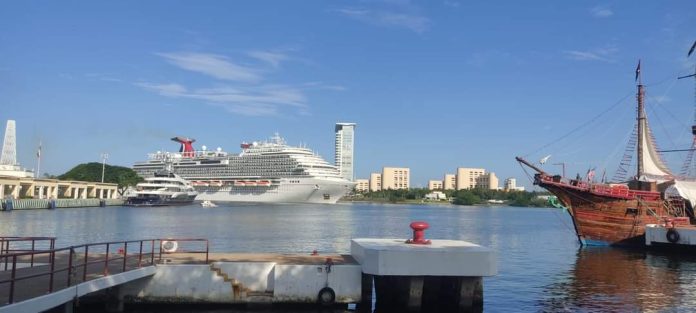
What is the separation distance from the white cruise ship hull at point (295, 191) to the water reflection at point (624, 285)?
11660 cm

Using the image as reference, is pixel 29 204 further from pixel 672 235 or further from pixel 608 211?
pixel 672 235

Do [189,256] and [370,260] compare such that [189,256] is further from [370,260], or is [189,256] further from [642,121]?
[642,121]

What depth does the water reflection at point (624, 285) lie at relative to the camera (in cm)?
1917

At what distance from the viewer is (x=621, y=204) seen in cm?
4028

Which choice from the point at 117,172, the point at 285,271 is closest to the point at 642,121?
the point at 285,271

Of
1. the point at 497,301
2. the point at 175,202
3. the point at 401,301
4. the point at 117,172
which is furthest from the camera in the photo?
the point at 117,172

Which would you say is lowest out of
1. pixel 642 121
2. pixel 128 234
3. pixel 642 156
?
pixel 128 234

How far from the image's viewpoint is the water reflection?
19172mm

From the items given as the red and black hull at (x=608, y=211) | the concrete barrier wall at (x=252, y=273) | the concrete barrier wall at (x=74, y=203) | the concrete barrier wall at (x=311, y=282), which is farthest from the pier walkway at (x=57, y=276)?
the concrete barrier wall at (x=74, y=203)

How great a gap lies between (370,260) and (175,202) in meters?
125

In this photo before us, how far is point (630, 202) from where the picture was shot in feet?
131

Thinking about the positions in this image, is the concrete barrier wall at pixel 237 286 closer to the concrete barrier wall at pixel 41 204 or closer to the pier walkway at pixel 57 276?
the pier walkway at pixel 57 276

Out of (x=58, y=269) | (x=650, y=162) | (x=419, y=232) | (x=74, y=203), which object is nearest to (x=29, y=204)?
(x=74, y=203)

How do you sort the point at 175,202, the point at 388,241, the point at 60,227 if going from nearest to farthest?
the point at 388,241, the point at 60,227, the point at 175,202
